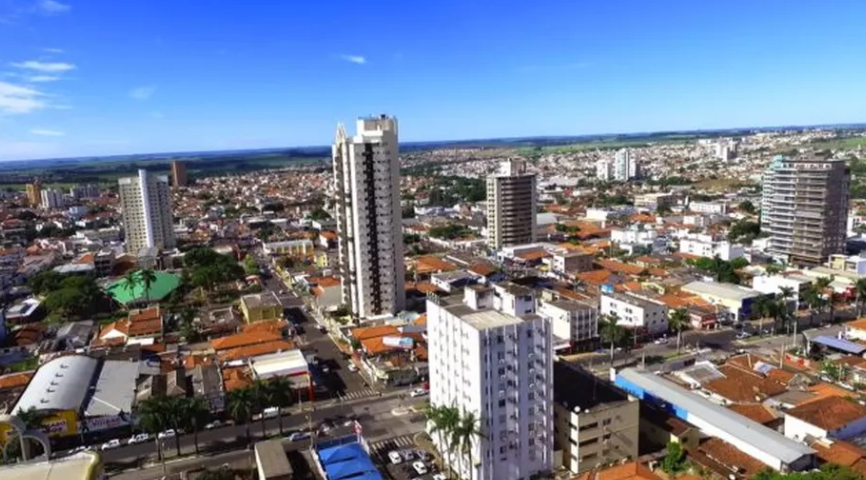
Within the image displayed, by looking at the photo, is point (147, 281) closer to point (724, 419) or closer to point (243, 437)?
point (243, 437)

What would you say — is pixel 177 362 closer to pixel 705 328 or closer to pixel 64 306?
pixel 64 306

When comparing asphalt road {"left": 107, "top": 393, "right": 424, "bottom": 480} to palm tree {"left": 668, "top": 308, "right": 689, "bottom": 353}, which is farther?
palm tree {"left": 668, "top": 308, "right": 689, "bottom": 353}

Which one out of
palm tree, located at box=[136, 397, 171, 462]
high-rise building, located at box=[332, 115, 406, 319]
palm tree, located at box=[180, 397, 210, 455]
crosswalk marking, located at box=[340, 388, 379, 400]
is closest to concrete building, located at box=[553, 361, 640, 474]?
crosswalk marking, located at box=[340, 388, 379, 400]

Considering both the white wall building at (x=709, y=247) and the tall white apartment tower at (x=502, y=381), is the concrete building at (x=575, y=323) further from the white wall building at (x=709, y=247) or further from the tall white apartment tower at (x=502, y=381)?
the white wall building at (x=709, y=247)

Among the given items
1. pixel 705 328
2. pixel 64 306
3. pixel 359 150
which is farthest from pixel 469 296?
pixel 64 306

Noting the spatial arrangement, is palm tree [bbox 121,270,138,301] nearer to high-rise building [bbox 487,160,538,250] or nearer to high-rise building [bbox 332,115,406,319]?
high-rise building [bbox 332,115,406,319]

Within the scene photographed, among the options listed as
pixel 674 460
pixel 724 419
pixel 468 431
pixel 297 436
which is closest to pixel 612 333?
pixel 724 419

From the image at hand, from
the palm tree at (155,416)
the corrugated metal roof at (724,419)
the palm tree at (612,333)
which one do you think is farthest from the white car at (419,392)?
the palm tree at (155,416)
